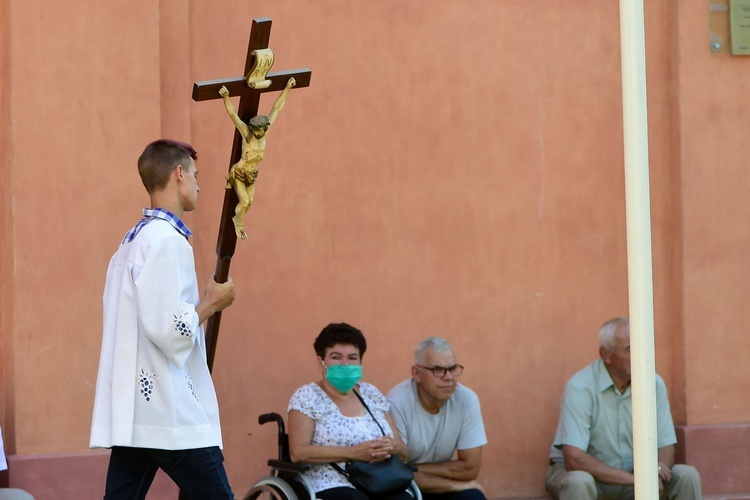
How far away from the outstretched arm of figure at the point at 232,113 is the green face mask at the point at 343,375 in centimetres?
172

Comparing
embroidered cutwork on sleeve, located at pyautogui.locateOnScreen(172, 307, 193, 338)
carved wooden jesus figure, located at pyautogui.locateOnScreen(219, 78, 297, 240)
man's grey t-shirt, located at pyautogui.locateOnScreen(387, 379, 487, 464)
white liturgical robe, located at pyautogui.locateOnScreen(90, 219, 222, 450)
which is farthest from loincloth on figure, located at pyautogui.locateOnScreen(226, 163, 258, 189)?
man's grey t-shirt, located at pyautogui.locateOnScreen(387, 379, 487, 464)

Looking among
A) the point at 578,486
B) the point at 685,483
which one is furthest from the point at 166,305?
the point at 685,483

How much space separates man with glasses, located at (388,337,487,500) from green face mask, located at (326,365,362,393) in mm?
366

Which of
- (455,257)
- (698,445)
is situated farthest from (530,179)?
(698,445)

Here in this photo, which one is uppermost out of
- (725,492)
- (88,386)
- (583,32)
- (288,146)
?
(583,32)

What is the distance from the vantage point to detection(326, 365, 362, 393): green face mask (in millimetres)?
6180

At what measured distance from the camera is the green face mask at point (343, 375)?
6180mm

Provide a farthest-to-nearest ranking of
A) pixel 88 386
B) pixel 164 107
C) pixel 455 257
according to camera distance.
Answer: pixel 455 257
pixel 164 107
pixel 88 386

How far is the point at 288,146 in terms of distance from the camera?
6.79 m

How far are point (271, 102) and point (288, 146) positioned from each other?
0.23 m

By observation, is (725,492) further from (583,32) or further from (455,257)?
(583,32)

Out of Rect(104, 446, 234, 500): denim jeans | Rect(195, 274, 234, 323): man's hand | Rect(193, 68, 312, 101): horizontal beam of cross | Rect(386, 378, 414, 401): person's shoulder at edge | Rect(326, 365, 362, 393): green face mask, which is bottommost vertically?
Rect(104, 446, 234, 500): denim jeans

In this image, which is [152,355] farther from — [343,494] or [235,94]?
[343,494]

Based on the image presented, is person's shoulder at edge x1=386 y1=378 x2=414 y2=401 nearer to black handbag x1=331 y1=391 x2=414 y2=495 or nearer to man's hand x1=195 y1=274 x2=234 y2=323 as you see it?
black handbag x1=331 y1=391 x2=414 y2=495
